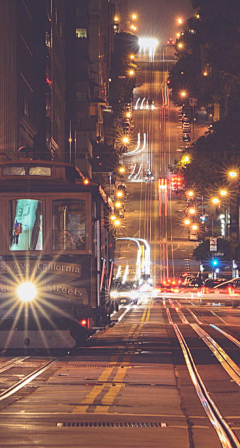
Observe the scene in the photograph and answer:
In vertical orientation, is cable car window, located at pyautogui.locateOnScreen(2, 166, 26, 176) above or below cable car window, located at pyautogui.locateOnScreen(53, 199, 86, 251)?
above

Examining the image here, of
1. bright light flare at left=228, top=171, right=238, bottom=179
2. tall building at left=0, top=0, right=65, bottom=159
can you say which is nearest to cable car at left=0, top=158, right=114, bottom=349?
tall building at left=0, top=0, right=65, bottom=159

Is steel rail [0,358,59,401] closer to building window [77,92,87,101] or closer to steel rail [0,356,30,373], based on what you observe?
steel rail [0,356,30,373]

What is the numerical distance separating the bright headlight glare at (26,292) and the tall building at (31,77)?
2110cm

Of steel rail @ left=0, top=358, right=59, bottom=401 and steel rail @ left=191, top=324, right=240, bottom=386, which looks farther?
steel rail @ left=191, top=324, right=240, bottom=386

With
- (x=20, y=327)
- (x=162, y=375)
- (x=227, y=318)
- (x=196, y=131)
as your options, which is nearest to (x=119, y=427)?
(x=162, y=375)

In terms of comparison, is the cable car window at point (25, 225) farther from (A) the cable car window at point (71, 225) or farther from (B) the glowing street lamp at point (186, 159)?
(B) the glowing street lamp at point (186, 159)

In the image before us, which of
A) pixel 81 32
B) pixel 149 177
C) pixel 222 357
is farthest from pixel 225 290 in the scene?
pixel 149 177

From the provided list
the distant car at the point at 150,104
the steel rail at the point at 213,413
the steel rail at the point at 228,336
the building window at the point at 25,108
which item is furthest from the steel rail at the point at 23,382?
the distant car at the point at 150,104

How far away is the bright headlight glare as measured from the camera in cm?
1714

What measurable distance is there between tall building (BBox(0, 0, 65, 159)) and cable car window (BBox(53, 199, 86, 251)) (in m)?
20.7

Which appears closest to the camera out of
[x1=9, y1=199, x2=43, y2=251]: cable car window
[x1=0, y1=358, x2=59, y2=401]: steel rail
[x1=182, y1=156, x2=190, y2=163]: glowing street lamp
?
[x1=0, y1=358, x2=59, y2=401]: steel rail

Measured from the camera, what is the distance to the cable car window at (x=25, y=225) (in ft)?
56.1

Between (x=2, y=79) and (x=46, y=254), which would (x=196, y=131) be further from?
(x=46, y=254)

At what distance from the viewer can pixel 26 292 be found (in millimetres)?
17172
